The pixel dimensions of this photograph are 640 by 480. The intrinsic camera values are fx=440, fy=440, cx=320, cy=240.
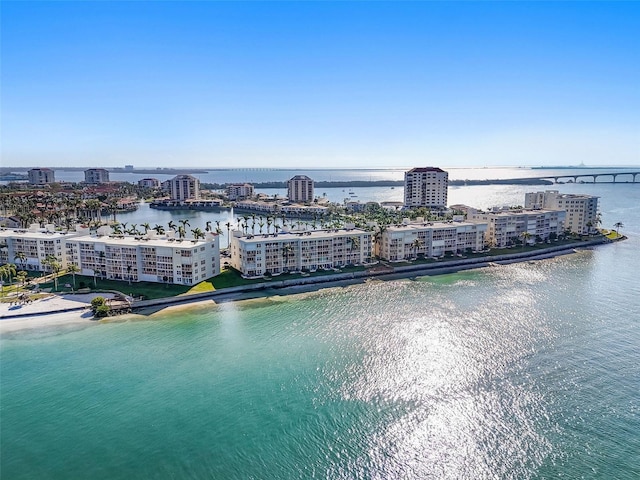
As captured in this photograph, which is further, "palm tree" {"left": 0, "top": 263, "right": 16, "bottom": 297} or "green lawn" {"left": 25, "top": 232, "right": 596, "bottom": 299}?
"palm tree" {"left": 0, "top": 263, "right": 16, "bottom": 297}

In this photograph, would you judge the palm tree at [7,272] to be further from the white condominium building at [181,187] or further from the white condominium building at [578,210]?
the white condominium building at [181,187]

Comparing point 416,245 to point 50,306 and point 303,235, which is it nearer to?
point 303,235

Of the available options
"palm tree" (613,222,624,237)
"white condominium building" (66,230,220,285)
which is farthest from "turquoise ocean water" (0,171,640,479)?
"palm tree" (613,222,624,237)

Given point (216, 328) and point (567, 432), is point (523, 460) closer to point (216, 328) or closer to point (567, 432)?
point (567, 432)

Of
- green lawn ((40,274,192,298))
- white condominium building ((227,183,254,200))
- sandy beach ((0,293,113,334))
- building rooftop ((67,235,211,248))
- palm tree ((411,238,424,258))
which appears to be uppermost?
white condominium building ((227,183,254,200))

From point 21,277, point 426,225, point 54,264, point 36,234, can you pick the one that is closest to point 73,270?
point 54,264

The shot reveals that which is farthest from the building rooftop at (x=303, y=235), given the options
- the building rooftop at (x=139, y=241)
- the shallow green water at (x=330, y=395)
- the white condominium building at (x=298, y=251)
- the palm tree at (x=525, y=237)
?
the palm tree at (x=525, y=237)

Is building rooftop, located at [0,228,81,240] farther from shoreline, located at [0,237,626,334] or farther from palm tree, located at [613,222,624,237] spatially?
palm tree, located at [613,222,624,237]

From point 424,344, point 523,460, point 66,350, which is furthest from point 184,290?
point 523,460
